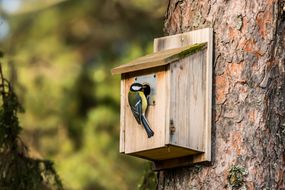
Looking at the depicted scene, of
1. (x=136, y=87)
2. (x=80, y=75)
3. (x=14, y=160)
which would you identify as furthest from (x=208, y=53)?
(x=80, y=75)

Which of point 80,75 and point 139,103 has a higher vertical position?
point 80,75

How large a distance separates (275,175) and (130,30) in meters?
5.64

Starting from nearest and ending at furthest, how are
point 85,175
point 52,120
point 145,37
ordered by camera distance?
point 85,175
point 52,120
point 145,37

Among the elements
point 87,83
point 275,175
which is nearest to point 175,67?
point 275,175

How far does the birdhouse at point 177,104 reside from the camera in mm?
4109

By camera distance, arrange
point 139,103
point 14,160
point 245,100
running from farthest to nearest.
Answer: point 14,160, point 139,103, point 245,100

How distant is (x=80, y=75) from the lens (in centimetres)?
983

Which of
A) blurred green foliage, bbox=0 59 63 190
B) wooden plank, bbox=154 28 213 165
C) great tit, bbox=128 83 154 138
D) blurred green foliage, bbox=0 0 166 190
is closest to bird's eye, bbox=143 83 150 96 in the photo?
great tit, bbox=128 83 154 138

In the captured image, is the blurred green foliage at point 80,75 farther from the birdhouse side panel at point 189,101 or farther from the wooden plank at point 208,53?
the birdhouse side panel at point 189,101

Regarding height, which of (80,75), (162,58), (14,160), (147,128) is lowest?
(14,160)

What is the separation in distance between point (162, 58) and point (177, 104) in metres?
0.20

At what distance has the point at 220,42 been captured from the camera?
4195mm

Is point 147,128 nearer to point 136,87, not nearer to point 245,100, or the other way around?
point 136,87

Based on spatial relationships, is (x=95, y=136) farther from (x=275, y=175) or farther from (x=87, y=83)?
(x=275, y=175)
